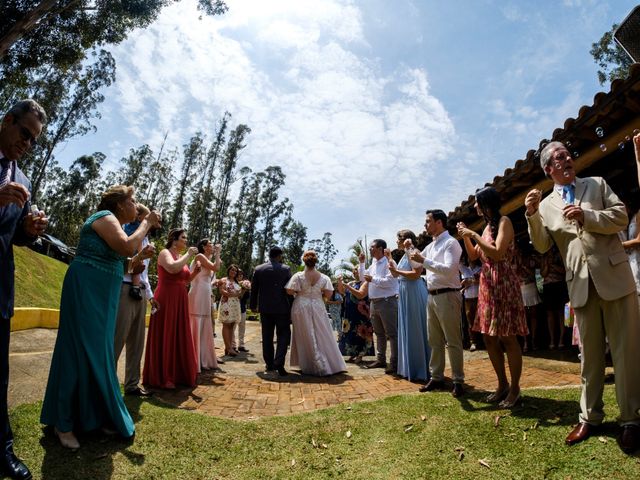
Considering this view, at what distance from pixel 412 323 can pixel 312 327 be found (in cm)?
162

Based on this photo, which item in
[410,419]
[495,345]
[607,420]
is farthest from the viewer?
[495,345]

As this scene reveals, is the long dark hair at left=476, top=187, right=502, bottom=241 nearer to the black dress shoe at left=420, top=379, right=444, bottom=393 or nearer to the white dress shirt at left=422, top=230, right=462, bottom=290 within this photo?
the white dress shirt at left=422, top=230, right=462, bottom=290

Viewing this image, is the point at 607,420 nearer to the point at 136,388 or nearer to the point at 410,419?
the point at 410,419

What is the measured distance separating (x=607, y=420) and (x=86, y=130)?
3459 centimetres

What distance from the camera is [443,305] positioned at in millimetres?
4004

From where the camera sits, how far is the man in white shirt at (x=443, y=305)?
3.91 meters

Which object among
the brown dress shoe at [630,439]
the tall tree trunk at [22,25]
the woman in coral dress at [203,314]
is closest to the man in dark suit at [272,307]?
the woman in coral dress at [203,314]

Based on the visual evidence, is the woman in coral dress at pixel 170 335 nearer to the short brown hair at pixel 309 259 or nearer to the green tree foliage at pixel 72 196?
the short brown hair at pixel 309 259

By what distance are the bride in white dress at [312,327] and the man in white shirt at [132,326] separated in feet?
7.80

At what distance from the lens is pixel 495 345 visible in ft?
11.5

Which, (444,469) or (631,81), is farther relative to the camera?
(631,81)

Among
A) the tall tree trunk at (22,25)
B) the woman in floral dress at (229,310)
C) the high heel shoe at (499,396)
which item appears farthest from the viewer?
the tall tree trunk at (22,25)

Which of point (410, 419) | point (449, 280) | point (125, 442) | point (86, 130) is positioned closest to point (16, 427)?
point (125, 442)

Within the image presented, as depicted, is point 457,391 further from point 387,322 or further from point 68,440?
point 68,440
